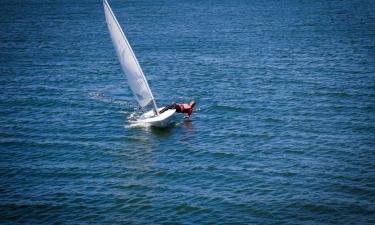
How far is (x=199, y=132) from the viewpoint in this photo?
62.7 metres

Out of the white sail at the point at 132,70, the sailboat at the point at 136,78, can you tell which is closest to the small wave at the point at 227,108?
the sailboat at the point at 136,78

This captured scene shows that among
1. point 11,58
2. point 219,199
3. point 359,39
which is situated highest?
point 11,58

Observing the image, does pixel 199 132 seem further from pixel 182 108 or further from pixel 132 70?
pixel 132 70

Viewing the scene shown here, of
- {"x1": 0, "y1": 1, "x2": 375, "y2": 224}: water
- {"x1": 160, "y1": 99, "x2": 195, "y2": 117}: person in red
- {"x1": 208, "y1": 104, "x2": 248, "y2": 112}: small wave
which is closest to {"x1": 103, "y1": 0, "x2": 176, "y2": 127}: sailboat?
{"x1": 160, "y1": 99, "x2": 195, "y2": 117}: person in red

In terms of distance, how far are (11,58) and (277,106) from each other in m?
59.4

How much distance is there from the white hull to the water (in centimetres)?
132

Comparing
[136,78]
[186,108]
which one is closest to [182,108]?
[186,108]

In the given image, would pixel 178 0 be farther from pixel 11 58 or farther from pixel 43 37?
pixel 11 58

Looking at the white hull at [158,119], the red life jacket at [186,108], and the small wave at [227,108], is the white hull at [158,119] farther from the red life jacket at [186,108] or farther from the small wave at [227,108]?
the small wave at [227,108]

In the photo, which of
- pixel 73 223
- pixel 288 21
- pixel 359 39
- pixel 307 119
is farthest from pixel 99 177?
pixel 288 21

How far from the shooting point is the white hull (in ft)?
209

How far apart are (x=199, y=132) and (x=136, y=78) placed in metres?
12.5

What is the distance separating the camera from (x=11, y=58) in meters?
99.6

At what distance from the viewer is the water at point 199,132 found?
152ft
